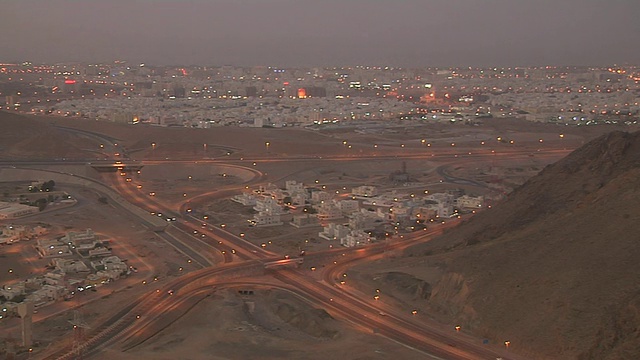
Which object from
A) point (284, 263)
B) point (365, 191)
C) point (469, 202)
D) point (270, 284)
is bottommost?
point (365, 191)

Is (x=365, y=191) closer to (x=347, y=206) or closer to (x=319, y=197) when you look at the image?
(x=319, y=197)

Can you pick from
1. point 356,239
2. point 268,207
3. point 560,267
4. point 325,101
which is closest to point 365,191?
point 268,207

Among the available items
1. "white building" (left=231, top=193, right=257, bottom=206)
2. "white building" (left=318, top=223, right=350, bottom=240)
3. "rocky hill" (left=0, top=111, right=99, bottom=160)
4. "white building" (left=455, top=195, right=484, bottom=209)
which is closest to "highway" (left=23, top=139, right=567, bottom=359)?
"white building" (left=318, top=223, right=350, bottom=240)

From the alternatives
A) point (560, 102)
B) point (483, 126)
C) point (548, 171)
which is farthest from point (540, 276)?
point (560, 102)

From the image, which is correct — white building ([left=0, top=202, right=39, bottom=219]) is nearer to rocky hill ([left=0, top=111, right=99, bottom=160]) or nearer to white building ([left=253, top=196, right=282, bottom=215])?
white building ([left=253, top=196, right=282, bottom=215])

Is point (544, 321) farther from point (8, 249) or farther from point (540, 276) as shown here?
point (8, 249)

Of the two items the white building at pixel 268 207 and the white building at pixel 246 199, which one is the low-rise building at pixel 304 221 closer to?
the white building at pixel 268 207

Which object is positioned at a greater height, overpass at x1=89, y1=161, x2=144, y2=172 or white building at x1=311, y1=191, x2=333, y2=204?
white building at x1=311, y1=191, x2=333, y2=204

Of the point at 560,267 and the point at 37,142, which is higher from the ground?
the point at 560,267
